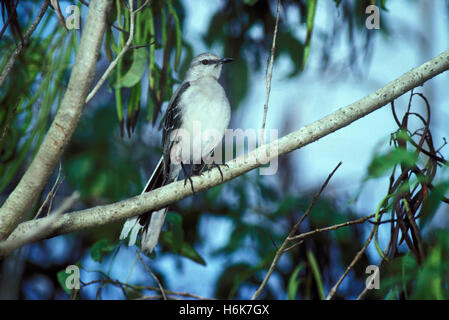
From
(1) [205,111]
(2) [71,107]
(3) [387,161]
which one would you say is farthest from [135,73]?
(3) [387,161]

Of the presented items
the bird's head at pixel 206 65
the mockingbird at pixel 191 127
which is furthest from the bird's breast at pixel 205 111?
the bird's head at pixel 206 65

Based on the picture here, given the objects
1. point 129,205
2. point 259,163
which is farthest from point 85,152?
point 259,163

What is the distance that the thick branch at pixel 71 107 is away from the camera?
5.09 ft

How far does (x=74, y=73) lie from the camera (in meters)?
1.55

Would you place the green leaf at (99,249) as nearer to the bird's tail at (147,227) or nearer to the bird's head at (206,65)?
the bird's tail at (147,227)

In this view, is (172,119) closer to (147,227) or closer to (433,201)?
Result: (147,227)

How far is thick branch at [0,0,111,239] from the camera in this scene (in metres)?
1.55

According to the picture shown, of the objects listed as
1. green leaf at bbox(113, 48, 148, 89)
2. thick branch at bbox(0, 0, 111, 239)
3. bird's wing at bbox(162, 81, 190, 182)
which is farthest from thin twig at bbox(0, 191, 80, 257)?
bird's wing at bbox(162, 81, 190, 182)

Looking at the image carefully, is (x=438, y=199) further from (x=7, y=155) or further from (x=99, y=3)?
(x=7, y=155)

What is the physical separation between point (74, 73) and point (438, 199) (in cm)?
109

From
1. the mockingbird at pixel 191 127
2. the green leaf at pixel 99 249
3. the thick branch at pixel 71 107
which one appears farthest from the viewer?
the mockingbird at pixel 191 127

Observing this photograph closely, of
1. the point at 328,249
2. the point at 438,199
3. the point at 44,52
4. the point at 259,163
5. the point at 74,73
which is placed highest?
the point at 44,52

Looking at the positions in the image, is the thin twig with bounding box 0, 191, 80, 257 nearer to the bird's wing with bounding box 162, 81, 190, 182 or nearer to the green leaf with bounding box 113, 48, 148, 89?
the green leaf with bounding box 113, 48, 148, 89
